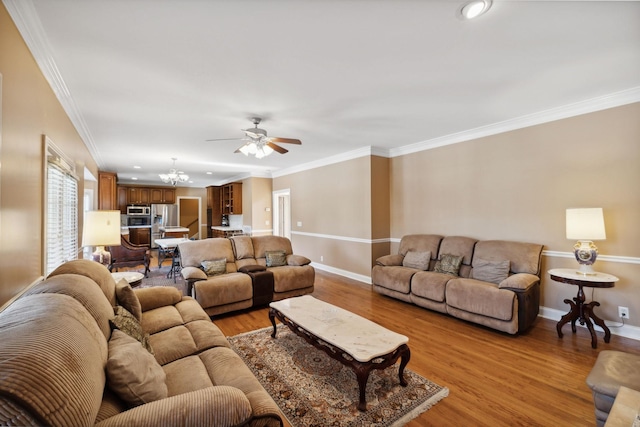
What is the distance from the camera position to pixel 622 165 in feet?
9.81

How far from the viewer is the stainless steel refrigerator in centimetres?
1007

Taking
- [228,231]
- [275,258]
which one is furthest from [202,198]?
[275,258]

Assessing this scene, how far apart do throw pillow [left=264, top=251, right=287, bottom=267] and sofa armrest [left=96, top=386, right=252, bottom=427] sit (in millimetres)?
3248

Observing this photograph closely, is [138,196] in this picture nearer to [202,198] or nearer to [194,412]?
[202,198]

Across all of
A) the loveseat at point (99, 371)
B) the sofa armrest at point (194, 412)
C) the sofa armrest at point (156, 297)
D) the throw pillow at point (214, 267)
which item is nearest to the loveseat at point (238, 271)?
the throw pillow at point (214, 267)

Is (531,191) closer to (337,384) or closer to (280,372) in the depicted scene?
(337,384)

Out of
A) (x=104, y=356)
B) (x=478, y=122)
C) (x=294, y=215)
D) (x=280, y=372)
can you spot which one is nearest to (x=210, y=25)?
(x=104, y=356)

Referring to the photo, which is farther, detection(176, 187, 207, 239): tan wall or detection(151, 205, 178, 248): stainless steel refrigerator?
detection(176, 187, 207, 239): tan wall

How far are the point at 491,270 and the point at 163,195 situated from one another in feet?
35.4

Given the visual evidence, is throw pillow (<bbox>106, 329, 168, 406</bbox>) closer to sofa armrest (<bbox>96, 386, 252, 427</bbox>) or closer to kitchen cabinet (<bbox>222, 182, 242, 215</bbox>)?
sofa armrest (<bbox>96, 386, 252, 427</bbox>)

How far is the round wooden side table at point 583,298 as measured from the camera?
2766mm

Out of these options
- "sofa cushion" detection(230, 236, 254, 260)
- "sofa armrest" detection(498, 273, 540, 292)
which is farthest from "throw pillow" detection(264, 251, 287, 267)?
"sofa armrest" detection(498, 273, 540, 292)

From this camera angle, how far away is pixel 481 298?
Result: 10.5 ft

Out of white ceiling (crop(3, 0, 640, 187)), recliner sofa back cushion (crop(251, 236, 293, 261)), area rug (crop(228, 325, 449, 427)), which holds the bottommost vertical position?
area rug (crop(228, 325, 449, 427))
